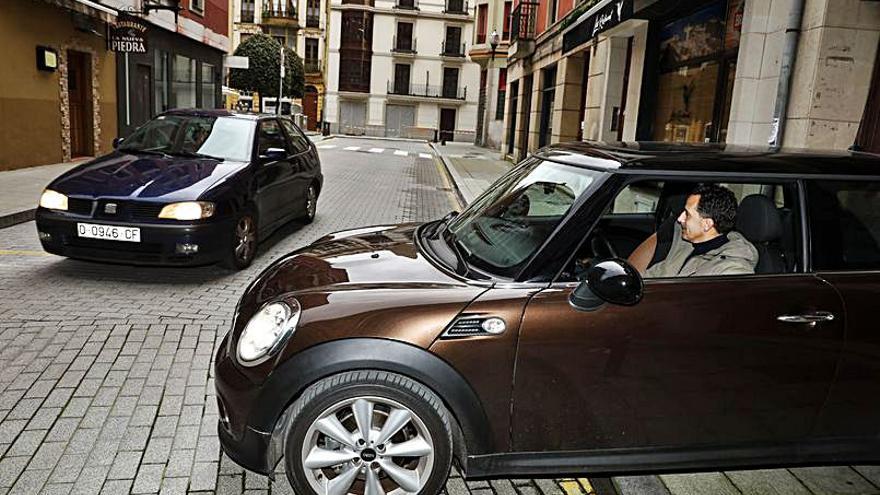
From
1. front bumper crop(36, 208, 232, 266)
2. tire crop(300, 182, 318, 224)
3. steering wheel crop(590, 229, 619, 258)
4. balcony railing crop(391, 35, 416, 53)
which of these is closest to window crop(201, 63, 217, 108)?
tire crop(300, 182, 318, 224)

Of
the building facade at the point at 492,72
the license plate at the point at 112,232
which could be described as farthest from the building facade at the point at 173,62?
the building facade at the point at 492,72

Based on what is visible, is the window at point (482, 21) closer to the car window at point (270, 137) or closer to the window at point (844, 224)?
the car window at point (270, 137)

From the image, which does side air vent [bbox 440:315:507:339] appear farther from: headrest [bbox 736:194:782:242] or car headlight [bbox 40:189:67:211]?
car headlight [bbox 40:189:67:211]

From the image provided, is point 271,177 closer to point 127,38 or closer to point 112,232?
point 112,232

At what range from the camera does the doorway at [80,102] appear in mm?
15711

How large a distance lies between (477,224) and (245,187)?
370 centimetres

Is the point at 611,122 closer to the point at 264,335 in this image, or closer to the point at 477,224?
the point at 477,224

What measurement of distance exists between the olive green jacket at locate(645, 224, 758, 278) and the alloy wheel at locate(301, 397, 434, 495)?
124 cm

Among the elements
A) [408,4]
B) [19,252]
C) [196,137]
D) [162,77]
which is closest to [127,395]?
[196,137]

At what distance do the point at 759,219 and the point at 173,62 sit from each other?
20567 millimetres

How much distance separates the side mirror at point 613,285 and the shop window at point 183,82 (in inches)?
805

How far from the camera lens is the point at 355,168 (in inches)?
773

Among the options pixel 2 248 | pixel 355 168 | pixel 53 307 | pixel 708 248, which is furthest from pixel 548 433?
pixel 355 168

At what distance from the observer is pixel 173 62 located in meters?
20.2
